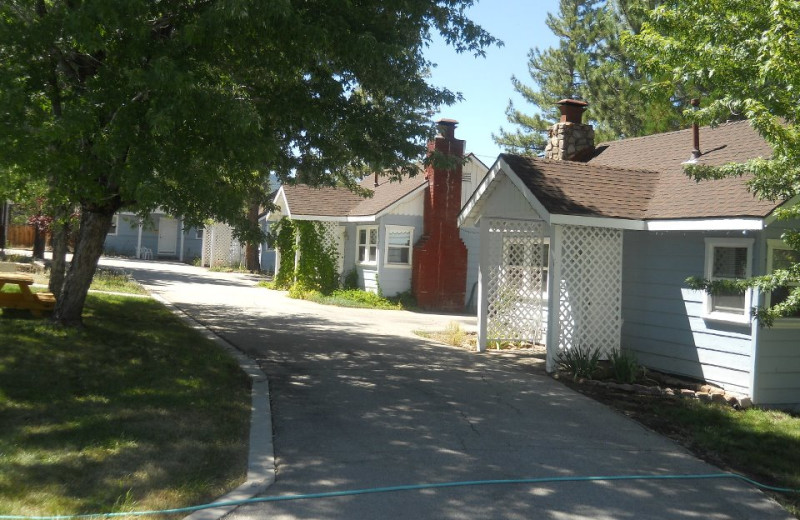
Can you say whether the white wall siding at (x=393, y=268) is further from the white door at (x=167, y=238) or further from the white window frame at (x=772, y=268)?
the white door at (x=167, y=238)

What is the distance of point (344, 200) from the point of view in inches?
1046

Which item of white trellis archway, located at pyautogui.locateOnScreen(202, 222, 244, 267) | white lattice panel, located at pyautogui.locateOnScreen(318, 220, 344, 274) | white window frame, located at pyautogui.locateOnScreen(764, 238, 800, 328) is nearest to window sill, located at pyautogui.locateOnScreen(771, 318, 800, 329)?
white window frame, located at pyautogui.locateOnScreen(764, 238, 800, 328)

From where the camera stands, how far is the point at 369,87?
39.2 feet

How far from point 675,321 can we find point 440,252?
40.0ft

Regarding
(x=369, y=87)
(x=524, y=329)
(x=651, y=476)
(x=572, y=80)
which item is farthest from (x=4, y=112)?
(x=572, y=80)

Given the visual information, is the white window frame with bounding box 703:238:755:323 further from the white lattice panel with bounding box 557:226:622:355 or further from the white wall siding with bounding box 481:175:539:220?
the white wall siding with bounding box 481:175:539:220

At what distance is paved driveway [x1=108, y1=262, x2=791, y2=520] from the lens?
6.03 meters

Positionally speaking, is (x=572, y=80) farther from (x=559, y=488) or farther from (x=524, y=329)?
(x=559, y=488)

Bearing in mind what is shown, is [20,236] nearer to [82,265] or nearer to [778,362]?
[82,265]

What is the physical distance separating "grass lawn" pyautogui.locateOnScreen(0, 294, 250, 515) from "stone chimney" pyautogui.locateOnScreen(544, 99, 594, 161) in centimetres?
854

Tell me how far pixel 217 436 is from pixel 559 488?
3210 millimetres

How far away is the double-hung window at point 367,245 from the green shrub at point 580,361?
12531 mm

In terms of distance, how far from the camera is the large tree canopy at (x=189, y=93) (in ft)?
28.9

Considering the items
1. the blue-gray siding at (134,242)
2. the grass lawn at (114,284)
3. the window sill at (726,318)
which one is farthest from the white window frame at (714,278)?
the blue-gray siding at (134,242)
